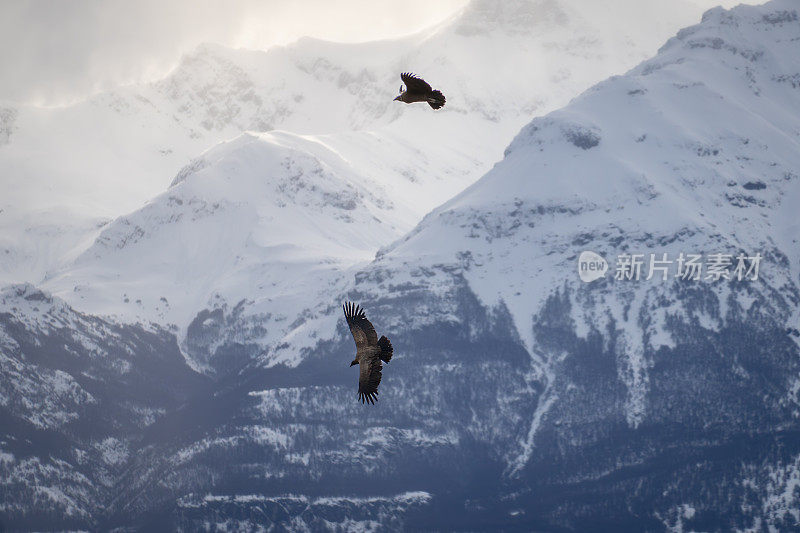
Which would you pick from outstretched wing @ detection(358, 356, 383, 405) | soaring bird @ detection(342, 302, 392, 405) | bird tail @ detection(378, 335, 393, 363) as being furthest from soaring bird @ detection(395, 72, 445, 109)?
outstretched wing @ detection(358, 356, 383, 405)

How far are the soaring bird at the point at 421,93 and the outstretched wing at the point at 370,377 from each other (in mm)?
19941

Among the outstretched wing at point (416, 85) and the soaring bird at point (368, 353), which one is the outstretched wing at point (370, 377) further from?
the outstretched wing at point (416, 85)

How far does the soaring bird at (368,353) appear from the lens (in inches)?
4808

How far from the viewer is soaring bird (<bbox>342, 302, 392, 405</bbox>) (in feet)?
401

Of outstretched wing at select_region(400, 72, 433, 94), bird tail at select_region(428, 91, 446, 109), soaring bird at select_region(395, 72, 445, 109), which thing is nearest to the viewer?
bird tail at select_region(428, 91, 446, 109)

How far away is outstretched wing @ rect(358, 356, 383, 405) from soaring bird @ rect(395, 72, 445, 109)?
19.9 metres

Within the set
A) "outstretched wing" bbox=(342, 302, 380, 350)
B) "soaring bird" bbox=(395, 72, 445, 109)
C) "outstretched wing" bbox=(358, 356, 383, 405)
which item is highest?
"soaring bird" bbox=(395, 72, 445, 109)

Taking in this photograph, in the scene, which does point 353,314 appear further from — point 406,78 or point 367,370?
point 406,78

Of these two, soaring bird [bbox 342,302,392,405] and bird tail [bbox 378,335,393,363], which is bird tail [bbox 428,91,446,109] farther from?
bird tail [bbox 378,335,393,363]

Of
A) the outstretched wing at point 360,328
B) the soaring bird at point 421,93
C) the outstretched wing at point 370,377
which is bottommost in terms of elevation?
the outstretched wing at point 370,377

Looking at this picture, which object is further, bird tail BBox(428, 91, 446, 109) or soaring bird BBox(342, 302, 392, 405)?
bird tail BBox(428, 91, 446, 109)

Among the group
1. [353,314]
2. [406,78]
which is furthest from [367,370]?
[406,78]

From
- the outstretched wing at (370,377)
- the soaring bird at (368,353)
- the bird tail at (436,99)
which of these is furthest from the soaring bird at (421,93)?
the outstretched wing at (370,377)

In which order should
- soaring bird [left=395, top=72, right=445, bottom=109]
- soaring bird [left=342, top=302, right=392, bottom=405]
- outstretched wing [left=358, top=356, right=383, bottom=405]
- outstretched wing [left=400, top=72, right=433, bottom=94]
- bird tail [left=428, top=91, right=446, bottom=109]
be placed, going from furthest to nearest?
1. outstretched wing [left=400, top=72, right=433, bottom=94]
2. soaring bird [left=395, top=72, right=445, bottom=109]
3. bird tail [left=428, top=91, right=446, bottom=109]
4. soaring bird [left=342, top=302, right=392, bottom=405]
5. outstretched wing [left=358, top=356, right=383, bottom=405]
